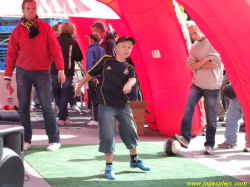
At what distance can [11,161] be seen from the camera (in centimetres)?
364

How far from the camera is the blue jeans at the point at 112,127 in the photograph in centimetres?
529

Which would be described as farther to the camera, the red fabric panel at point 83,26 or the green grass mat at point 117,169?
the red fabric panel at point 83,26

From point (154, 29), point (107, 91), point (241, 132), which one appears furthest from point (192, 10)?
point (241, 132)

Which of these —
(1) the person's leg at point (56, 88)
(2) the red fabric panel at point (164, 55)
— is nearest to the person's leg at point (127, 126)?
(2) the red fabric panel at point (164, 55)

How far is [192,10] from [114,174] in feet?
6.60

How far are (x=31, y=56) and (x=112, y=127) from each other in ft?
6.49

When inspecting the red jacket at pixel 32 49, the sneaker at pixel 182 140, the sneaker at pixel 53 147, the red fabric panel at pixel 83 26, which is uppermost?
the red fabric panel at pixel 83 26

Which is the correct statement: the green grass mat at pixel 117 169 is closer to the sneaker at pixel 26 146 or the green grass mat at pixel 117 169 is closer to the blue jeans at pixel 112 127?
the sneaker at pixel 26 146

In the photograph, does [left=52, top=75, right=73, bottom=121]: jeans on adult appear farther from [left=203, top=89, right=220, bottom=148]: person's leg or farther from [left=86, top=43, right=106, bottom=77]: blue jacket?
[left=203, top=89, right=220, bottom=148]: person's leg

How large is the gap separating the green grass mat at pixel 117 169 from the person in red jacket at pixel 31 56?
1.70 feet

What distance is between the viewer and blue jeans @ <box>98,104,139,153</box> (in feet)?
17.3

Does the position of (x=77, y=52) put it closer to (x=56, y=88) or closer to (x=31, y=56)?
(x=56, y=88)

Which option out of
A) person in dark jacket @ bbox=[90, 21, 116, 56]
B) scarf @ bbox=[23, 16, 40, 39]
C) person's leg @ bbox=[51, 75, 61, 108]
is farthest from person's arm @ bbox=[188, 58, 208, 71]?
person's leg @ bbox=[51, 75, 61, 108]

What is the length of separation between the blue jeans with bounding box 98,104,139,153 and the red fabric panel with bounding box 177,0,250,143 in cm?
126
